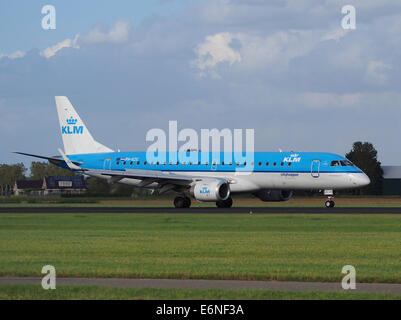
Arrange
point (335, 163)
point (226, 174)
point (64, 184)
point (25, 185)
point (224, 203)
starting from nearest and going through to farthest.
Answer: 1. point (335, 163)
2. point (226, 174)
3. point (224, 203)
4. point (64, 184)
5. point (25, 185)

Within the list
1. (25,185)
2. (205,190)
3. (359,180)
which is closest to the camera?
(359,180)

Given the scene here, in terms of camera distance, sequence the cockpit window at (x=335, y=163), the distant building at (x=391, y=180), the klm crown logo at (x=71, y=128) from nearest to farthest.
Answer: the cockpit window at (x=335, y=163)
the klm crown logo at (x=71, y=128)
the distant building at (x=391, y=180)

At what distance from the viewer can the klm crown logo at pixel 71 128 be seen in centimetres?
7131

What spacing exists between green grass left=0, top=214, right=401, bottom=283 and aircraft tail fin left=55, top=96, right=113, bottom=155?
2506 cm

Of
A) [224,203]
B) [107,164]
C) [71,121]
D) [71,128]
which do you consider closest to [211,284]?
[224,203]

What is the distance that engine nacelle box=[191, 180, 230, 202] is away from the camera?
5778cm

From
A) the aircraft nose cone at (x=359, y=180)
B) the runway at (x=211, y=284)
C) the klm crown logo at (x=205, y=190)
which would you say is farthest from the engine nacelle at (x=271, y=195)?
the runway at (x=211, y=284)

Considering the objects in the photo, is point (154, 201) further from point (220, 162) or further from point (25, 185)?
point (25, 185)

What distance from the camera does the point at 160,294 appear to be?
17469mm

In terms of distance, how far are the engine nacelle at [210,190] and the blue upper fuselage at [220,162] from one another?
2410 millimetres

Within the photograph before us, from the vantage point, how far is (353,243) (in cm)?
2966

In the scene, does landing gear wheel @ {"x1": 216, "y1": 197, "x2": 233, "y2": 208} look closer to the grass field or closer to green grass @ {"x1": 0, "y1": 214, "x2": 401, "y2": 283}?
the grass field

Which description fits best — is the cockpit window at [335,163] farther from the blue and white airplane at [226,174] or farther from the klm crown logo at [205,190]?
the klm crown logo at [205,190]

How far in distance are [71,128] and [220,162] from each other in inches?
652
